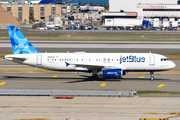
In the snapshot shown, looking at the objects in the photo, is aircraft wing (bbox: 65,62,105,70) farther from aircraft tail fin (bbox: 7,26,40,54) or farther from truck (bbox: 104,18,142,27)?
truck (bbox: 104,18,142,27)

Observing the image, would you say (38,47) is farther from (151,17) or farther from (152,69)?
(151,17)

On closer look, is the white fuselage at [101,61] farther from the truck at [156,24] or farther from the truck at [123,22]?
the truck at [156,24]

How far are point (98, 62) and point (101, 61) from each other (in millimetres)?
498

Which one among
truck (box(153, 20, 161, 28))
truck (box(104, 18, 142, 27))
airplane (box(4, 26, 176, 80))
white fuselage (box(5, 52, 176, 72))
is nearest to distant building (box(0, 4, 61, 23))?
truck (box(104, 18, 142, 27))

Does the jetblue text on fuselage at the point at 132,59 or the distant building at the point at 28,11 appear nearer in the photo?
the jetblue text on fuselage at the point at 132,59

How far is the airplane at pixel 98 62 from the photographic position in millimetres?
45438

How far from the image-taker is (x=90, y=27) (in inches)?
5664

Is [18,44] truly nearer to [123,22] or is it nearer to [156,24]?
[123,22]

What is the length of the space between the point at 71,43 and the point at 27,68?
3297 centimetres

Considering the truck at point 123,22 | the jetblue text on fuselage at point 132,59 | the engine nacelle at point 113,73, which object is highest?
the truck at point 123,22

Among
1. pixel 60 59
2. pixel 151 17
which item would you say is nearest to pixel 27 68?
pixel 60 59

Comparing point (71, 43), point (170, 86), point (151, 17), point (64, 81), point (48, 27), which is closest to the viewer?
point (170, 86)

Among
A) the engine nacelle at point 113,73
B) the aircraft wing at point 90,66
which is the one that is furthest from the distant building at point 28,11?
the engine nacelle at point 113,73

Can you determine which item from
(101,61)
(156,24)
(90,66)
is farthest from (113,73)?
(156,24)
